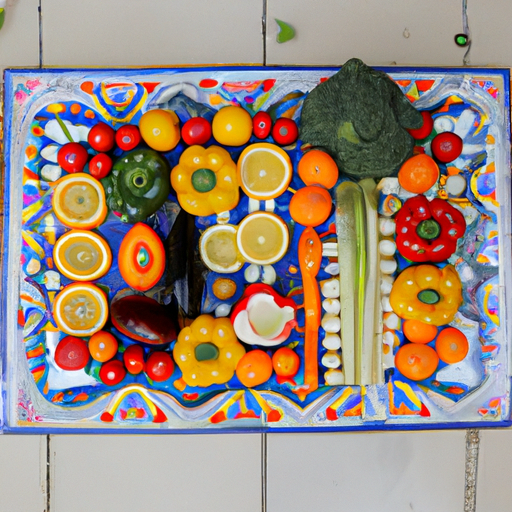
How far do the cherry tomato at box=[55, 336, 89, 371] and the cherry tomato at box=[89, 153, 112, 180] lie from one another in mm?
380

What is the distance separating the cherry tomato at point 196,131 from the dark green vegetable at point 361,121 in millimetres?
215

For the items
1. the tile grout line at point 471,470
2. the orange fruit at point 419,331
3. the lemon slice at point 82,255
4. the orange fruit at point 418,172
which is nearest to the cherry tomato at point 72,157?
the lemon slice at point 82,255

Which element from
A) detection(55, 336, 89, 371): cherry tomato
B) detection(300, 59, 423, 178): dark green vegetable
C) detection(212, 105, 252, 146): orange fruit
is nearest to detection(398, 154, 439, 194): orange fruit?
detection(300, 59, 423, 178): dark green vegetable

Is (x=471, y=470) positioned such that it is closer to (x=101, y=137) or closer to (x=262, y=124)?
(x=262, y=124)

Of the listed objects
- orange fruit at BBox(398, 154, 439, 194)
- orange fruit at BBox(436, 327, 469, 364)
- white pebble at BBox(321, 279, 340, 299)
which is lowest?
orange fruit at BBox(436, 327, 469, 364)

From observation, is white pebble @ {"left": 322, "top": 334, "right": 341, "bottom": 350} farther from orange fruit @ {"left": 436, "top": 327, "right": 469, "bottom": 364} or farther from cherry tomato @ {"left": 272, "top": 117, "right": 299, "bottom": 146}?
cherry tomato @ {"left": 272, "top": 117, "right": 299, "bottom": 146}

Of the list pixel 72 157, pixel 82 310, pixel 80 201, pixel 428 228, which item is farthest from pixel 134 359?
pixel 428 228

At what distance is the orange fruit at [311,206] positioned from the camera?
1.04 meters

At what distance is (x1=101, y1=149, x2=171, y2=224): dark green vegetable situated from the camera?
1036mm

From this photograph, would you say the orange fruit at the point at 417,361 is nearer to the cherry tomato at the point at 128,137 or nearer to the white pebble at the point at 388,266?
the white pebble at the point at 388,266

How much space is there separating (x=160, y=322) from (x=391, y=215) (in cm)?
57

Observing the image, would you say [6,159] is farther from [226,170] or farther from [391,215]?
[391,215]

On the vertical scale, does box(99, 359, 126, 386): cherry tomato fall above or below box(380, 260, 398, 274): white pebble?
below

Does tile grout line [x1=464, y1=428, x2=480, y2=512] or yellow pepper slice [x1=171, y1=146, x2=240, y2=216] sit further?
tile grout line [x1=464, y1=428, x2=480, y2=512]
